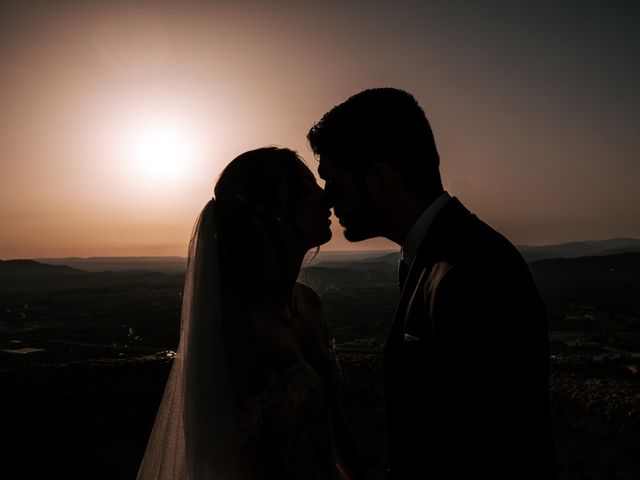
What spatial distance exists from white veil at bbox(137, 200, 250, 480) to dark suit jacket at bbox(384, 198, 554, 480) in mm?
1476

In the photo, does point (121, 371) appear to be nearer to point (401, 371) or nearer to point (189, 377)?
point (189, 377)

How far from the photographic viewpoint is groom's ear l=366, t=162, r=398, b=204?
8.05 feet

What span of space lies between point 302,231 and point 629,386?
6.91 m

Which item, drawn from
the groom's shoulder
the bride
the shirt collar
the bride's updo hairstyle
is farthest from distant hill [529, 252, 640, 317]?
the shirt collar

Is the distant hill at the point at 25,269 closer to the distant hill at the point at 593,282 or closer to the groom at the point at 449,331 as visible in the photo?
the distant hill at the point at 593,282

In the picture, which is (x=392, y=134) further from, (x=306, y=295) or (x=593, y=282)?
(x=593, y=282)

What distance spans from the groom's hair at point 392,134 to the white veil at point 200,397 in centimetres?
157

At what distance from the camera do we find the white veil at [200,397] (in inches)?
121

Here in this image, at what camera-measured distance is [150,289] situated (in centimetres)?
11806

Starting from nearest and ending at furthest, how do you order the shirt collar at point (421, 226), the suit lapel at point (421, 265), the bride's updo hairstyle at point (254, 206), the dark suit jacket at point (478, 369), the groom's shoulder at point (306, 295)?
the dark suit jacket at point (478, 369) < the suit lapel at point (421, 265) < the shirt collar at point (421, 226) < the bride's updo hairstyle at point (254, 206) < the groom's shoulder at point (306, 295)

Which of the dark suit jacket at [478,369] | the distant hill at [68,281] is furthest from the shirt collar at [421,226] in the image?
the distant hill at [68,281]

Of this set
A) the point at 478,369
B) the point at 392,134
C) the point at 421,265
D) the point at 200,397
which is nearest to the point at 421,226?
the point at 421,265

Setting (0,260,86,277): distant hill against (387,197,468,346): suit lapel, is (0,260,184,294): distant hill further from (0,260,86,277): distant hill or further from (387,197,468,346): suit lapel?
(387,197,468,346): suit lapel

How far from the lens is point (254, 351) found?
3227 mm
